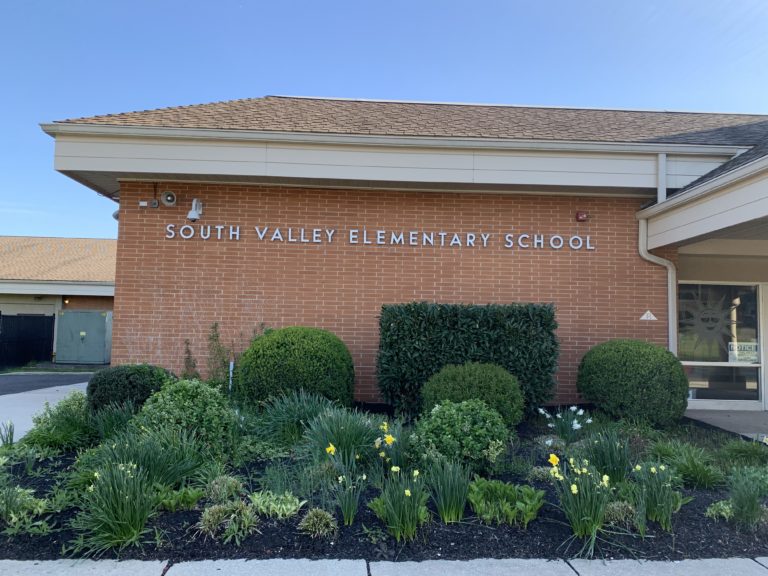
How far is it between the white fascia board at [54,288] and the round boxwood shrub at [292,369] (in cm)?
1633

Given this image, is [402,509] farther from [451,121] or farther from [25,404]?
[25,404]

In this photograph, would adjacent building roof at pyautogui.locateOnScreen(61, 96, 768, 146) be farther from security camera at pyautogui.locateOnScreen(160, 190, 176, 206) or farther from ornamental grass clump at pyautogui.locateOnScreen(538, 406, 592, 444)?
→ ornamental grass clump at pyautogui.locateOnScreen(538, 406, 592, 444)

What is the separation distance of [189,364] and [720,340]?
30.9 ft

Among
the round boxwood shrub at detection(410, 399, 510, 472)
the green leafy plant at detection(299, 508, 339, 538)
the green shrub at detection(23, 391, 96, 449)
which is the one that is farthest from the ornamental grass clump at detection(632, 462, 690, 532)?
the green shrub at detection(23, 391, 96, 449)

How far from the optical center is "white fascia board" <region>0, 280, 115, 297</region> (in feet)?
68.8

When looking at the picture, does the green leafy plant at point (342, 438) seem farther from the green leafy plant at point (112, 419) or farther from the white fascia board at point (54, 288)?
the white fascia board at point (54, 288)

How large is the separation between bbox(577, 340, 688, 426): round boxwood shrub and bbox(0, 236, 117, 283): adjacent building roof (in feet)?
63.8

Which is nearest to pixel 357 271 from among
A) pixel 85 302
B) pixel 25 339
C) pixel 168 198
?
pixel 168 198

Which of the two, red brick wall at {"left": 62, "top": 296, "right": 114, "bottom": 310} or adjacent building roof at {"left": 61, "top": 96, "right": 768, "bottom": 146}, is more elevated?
adjacent building roof at {"left": 61, "top": 96, "right": 768, "bottom": 146}

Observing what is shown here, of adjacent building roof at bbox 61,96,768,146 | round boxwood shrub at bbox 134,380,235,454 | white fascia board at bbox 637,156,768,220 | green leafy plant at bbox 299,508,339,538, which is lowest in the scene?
green leafy plant at bbox 299,508,339,538

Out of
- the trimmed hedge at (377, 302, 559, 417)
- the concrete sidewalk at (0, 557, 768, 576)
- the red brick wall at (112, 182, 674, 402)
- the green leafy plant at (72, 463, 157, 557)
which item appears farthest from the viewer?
the red brick wall at (112, 182, 674, 402)

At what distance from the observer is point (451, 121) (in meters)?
10.2

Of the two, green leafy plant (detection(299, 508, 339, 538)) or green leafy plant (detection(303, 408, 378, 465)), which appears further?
green leafy plant (detection(303, 408, 378, 465))

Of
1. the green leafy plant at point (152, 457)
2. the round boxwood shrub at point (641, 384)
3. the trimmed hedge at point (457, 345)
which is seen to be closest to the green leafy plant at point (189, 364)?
the trimmed hedge at point (457, 345)
